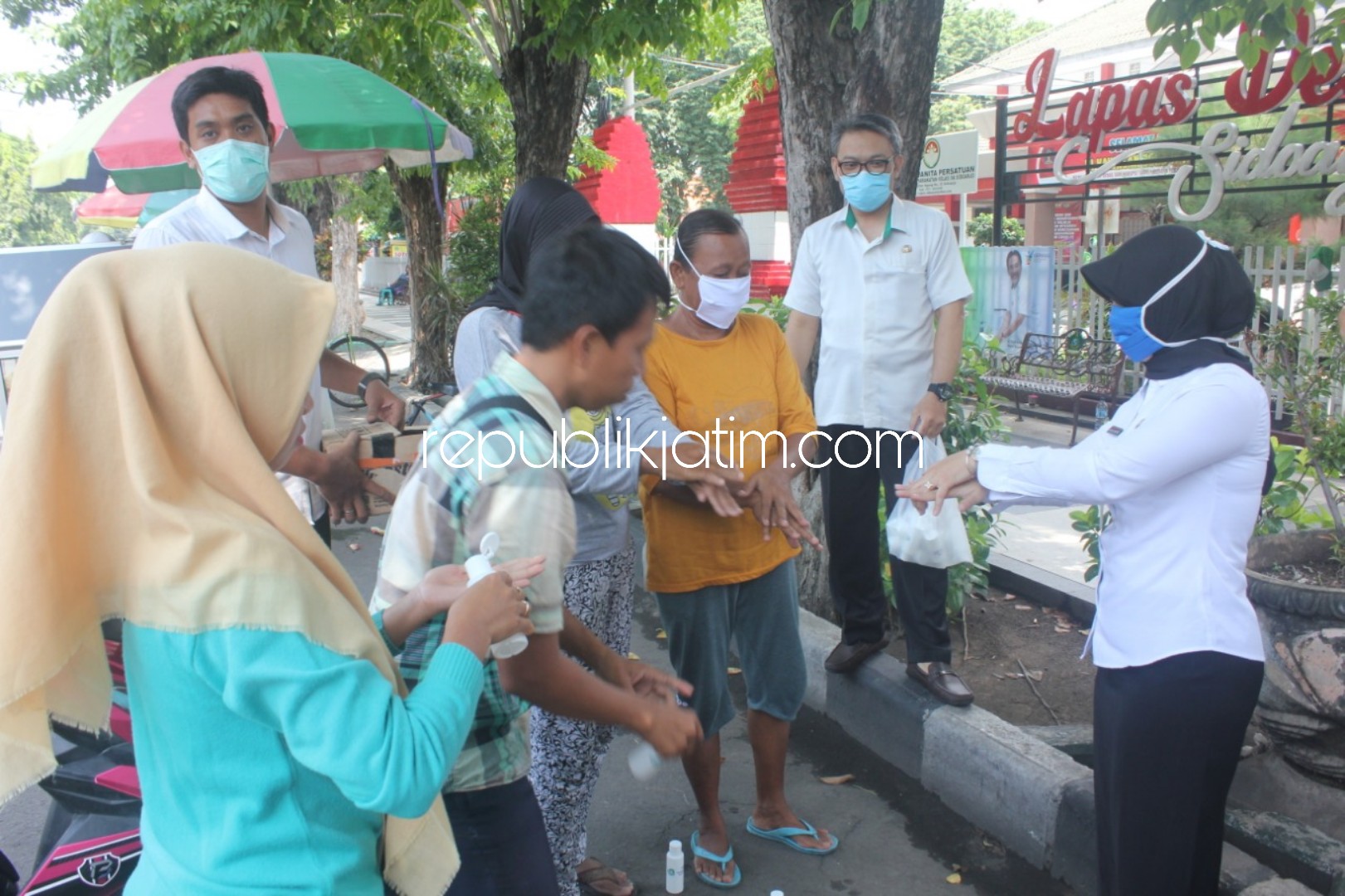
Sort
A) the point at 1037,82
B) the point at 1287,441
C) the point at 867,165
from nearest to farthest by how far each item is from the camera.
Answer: the point at 867,165 < the point at 1287,441 < the point at 1037,82

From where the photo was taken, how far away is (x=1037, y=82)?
11367 millimetres

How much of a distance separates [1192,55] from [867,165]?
1.09 m

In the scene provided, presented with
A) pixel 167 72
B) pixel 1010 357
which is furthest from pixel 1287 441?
pixel 167 72

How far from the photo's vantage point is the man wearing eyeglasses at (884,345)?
12.6ft

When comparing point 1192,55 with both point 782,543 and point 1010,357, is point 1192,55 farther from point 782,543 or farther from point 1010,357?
point 1010,357

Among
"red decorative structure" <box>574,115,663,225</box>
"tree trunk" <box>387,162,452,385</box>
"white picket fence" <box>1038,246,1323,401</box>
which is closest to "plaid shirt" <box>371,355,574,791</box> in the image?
"white picket fence" <box>1038,246,1323,401</box>

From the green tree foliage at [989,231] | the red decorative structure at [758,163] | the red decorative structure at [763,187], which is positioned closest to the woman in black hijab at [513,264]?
the red decorative structure at [763,187]

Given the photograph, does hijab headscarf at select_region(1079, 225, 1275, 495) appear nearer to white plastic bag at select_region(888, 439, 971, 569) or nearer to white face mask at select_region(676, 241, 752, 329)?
white face mask at select_region(676, 241, 752, 329)

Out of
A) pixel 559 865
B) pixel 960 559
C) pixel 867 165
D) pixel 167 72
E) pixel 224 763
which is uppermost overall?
pixel 167 72

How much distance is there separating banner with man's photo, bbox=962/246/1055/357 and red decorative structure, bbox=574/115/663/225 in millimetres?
10681

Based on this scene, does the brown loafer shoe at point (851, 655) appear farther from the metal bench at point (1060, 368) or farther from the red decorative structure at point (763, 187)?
the red decorative structure at point (763, 187)

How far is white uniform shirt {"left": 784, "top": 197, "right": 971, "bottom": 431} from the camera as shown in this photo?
3871 mm

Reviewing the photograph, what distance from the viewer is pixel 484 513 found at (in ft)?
5.73

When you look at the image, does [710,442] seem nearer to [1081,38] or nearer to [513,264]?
[513,264]
